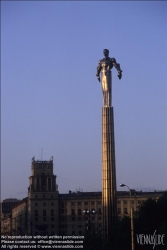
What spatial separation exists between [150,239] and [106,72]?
17721mm

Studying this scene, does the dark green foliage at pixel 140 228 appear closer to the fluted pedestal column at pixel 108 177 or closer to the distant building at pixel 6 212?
the fluted pedestal column at pixel 108 177

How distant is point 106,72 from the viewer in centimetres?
5841

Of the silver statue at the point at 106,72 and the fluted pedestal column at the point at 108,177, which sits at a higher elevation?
the silver statue at the point at 106,72

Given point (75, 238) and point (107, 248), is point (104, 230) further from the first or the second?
point (75, 238)

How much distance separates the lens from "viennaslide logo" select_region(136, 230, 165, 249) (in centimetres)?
4803

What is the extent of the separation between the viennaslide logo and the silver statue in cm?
1373

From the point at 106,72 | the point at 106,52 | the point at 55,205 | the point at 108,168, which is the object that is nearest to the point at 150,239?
the point at 108,168

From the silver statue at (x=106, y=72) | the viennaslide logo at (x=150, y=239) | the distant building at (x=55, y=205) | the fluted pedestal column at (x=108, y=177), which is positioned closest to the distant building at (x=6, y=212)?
the distant building at (x=55, y=205)

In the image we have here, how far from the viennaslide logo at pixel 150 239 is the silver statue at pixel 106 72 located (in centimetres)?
1373

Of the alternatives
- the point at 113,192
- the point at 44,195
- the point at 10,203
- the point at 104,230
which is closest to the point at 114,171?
the point at 113,192

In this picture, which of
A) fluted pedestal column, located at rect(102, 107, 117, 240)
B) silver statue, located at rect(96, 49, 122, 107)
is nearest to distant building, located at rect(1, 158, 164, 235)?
fluted pedestal column, located at rect(102, 107, 117, 240)

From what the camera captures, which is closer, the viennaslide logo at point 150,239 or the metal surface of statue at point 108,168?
the viennaslide logo at point 150,239

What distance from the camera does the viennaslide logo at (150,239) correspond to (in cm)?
4803

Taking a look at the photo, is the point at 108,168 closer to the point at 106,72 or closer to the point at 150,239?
the point at 150,239
